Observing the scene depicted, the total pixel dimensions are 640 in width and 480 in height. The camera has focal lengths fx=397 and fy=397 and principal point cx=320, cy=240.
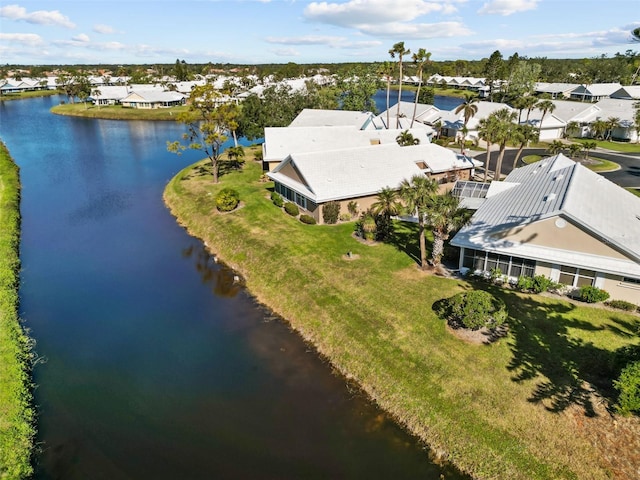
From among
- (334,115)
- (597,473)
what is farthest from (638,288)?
(334,115)

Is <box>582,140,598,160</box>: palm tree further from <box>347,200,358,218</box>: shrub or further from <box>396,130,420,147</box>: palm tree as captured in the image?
<box>347,200,358,218</box>: shrub

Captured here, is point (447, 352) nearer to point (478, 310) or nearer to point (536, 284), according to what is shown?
point (478, 310)

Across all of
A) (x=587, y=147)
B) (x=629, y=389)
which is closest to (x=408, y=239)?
(x=629, y=389)

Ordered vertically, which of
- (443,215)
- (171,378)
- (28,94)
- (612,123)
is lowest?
(171,378)

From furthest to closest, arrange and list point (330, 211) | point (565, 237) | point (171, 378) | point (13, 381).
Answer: point (330, 211)
point (565, 237)
point (171, 378)
point (13, 381)

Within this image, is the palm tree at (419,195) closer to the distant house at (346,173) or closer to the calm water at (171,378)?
the distant house at (346,173)

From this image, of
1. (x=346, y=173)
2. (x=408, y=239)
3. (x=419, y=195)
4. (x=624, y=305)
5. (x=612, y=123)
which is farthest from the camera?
(x=612, y=123)

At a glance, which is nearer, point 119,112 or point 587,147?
point 587,147

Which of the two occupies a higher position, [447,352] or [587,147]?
[587,147]
